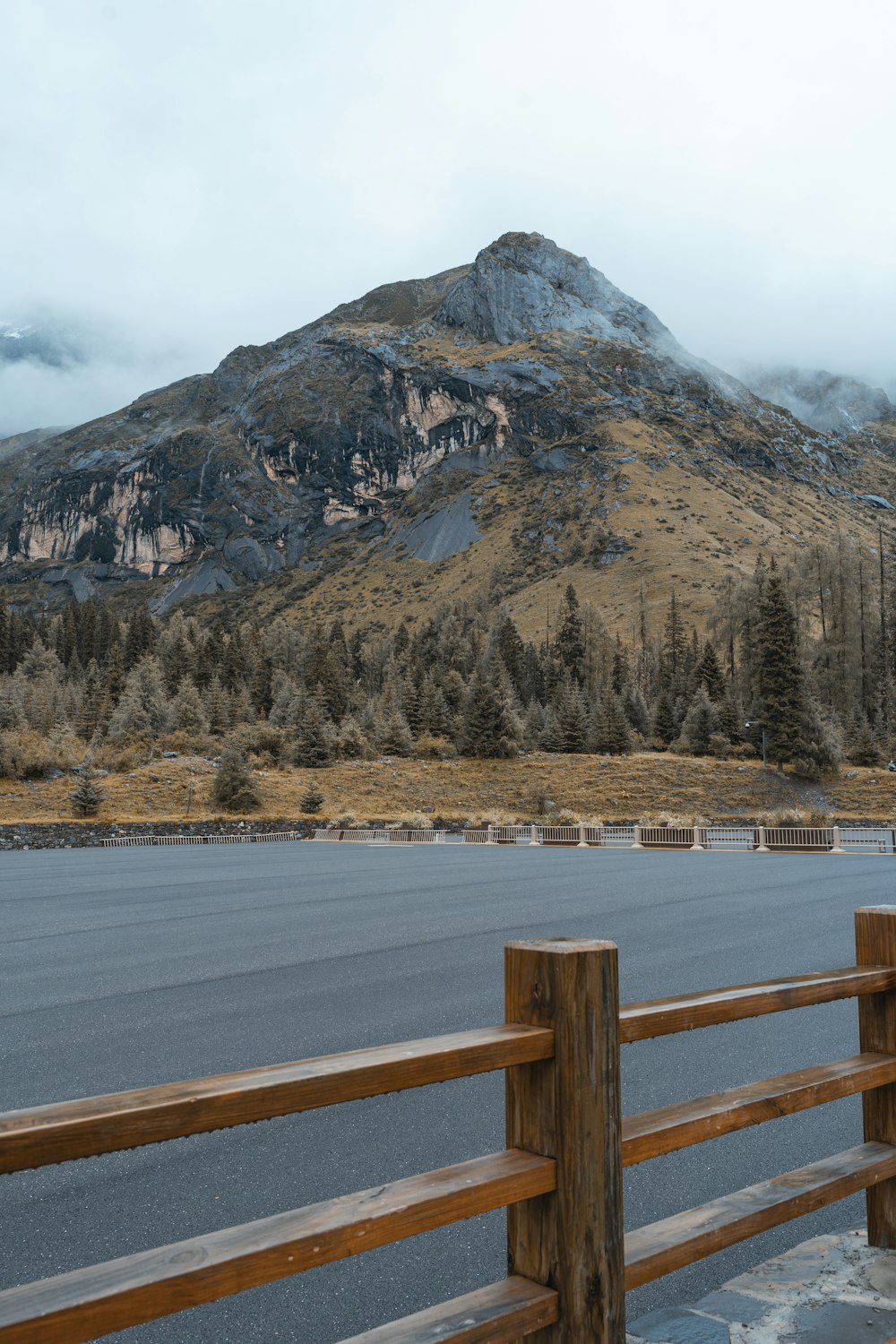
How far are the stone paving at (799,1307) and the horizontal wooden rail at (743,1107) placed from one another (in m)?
0.63

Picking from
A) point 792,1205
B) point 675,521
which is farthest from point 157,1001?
point 675,521

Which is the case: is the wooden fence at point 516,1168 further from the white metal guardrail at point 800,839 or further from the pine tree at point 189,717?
the pine tree at point 189,717

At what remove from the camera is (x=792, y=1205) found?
2.52m

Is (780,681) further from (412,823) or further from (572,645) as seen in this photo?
(572,645)

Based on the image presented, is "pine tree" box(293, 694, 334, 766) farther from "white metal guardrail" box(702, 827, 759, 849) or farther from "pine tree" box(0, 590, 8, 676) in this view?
"pine tree" box(0, 590, 8, 676)

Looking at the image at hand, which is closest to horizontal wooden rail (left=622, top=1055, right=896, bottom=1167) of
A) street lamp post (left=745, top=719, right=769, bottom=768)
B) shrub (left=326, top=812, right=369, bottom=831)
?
shrub (left=326, top=812, right=369, bottom=831)

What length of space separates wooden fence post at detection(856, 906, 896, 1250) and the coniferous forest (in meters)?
46.2

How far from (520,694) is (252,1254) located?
88.9m

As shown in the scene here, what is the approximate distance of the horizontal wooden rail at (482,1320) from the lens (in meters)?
1.73

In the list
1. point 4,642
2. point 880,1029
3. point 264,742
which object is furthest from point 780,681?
point 4,642

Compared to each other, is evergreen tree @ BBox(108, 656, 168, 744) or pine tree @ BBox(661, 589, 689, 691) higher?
pine tree @ BBox(661, 589, 689, 691)

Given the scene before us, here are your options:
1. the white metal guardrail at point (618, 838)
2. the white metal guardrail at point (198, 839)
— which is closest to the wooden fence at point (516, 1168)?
the white metal guardrail at point (618, 838)

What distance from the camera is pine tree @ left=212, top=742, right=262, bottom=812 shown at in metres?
44.0

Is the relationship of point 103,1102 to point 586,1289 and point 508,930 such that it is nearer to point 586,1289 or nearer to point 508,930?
point 586,1289
